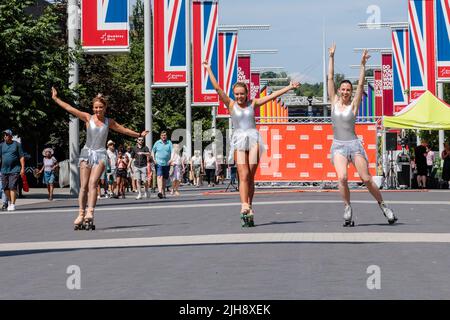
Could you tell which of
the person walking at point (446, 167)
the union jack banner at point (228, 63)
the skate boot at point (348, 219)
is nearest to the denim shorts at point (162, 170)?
the person walking at point (446, 167)

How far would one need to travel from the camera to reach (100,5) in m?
33.2

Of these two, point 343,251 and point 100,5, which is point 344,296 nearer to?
point 343,251

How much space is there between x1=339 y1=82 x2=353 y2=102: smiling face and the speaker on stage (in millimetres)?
23450

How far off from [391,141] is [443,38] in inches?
146

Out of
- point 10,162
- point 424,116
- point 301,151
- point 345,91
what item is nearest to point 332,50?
point 345,91

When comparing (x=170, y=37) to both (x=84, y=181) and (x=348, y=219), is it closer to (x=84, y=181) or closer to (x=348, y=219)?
(x=84, y=181)

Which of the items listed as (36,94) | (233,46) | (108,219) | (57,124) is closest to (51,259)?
(108,219)

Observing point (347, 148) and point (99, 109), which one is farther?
point (99, 109)

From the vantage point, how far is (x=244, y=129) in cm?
1619

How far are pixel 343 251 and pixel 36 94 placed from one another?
70.7ft

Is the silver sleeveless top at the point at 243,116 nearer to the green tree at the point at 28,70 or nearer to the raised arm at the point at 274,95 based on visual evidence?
the raised arm at the point at 274,95

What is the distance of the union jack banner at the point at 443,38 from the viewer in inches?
1505

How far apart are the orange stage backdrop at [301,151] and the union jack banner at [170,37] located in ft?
11.4

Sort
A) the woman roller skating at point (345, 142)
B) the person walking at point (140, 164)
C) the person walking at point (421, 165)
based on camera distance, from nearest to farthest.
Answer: the woman roller skating at point (345, 142), the person walking at point (140, 164), the person walking at point (421, 165)
